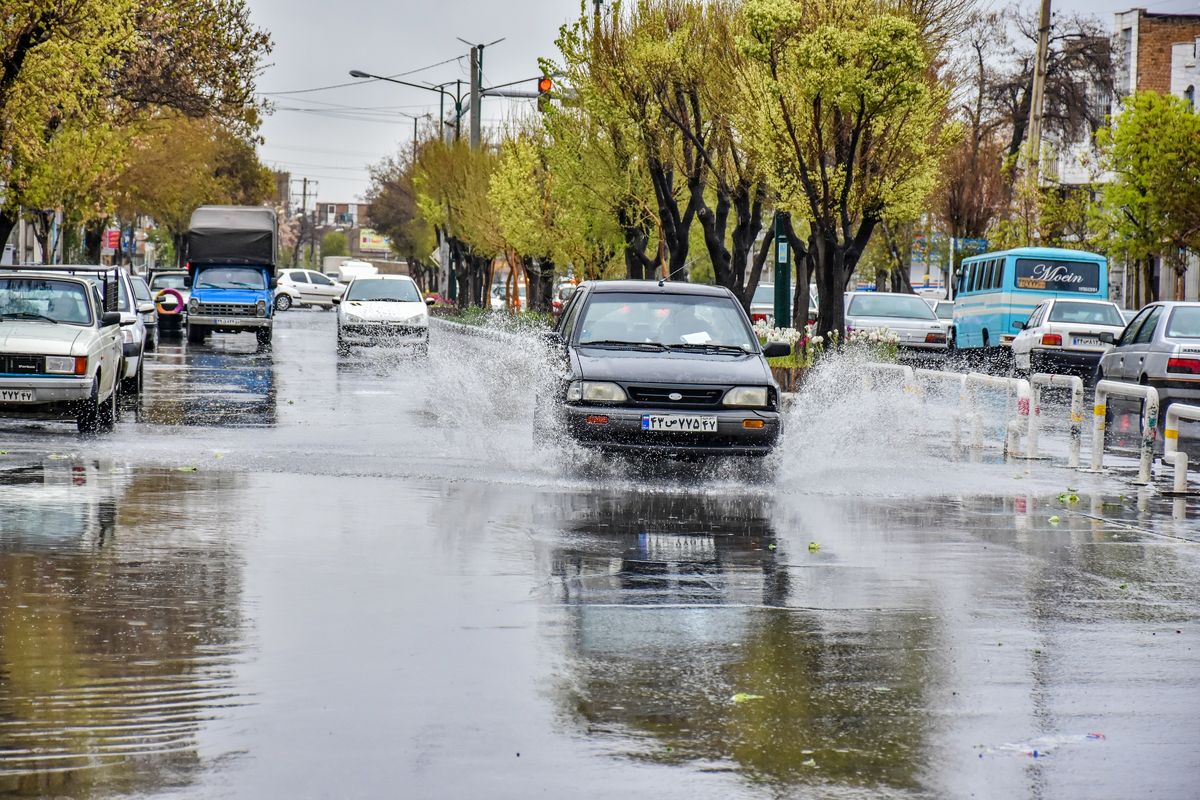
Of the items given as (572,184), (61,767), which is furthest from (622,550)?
(572,184)

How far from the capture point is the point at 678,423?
1330 centimetres

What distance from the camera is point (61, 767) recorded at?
5227mm

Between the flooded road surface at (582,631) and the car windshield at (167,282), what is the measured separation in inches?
1441

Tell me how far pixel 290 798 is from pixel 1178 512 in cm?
973

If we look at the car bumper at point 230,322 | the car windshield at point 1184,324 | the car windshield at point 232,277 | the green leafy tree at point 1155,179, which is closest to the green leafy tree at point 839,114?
the car windshield at point 1184,324

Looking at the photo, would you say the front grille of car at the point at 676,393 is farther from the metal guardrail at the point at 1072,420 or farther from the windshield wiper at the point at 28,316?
the windshield wiper at the point at 28,316

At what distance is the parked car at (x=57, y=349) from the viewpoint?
16172 millimetres

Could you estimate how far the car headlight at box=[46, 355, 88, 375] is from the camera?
16.3 meters

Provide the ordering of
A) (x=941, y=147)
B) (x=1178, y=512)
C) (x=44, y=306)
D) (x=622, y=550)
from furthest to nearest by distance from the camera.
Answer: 1. (x=941, y=147)
2. (x=44, y=306)
3. (x=1178, y=512)
4. (x=622, y=550)

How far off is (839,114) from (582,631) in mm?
19465

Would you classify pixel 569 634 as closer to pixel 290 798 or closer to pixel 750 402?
pixel 290 798

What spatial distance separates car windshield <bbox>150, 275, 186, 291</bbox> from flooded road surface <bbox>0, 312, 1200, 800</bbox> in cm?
3659

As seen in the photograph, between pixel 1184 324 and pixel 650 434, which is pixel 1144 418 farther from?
pixel 1184 324

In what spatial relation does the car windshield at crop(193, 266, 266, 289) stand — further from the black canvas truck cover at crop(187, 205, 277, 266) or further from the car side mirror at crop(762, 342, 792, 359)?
the car side mirror at crop(762, 342, 792, 359)
